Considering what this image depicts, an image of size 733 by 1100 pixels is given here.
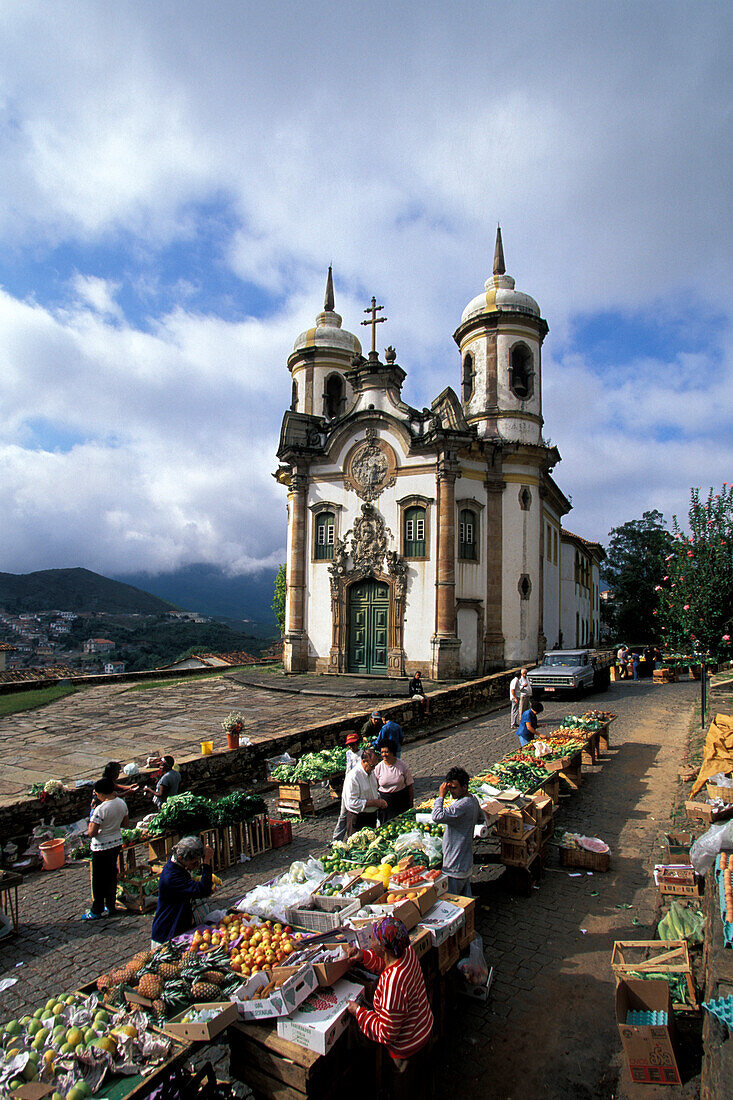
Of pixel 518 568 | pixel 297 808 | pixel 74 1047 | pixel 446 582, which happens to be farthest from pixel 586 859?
pixel 518 568

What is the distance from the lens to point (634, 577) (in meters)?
49.6

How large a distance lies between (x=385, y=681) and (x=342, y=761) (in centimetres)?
1415

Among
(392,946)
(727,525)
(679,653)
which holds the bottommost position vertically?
(392,946)

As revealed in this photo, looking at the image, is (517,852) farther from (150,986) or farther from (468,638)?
(468,638)

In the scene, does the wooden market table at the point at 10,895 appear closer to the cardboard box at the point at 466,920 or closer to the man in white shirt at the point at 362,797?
the man in white shirt at the point at 362,797

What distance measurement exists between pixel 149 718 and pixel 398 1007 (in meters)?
15.1

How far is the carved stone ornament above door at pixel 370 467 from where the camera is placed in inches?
1089

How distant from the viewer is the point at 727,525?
16.8 metres

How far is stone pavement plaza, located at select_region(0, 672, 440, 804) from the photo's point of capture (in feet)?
41.3

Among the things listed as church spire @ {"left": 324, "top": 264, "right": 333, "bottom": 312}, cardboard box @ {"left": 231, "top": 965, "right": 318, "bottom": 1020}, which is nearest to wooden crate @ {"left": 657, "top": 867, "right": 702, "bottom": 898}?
cardboard box @ {"left": 231, "top": 965, "right": 318, "bottom": 1020}

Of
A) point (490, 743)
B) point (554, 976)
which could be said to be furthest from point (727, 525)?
point (554, 976)

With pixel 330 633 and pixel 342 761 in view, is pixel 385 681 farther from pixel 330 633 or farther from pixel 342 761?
pixel 342 761

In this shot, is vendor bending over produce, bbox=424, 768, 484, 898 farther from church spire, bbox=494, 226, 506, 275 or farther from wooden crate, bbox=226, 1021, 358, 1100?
church spire, bbox=494, 226, 506, 275

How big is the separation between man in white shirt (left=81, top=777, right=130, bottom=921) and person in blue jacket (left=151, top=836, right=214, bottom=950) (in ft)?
6.24
